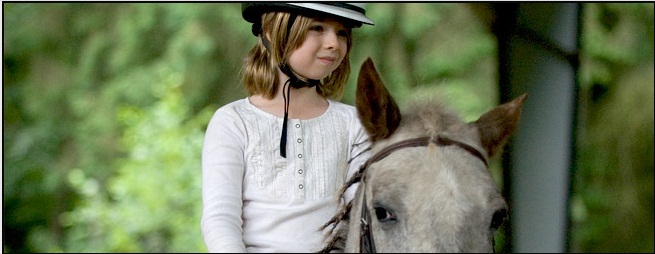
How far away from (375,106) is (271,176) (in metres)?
Result: 0.37

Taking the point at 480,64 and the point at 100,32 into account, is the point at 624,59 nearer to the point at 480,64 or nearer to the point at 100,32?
the point at 480,64

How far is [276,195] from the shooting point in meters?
2.15

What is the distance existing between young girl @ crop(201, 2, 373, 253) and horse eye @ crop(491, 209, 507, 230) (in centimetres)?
49

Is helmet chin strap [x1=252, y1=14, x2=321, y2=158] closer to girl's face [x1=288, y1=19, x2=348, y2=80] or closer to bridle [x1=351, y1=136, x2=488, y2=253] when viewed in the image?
girl's face [x1=288, y1=19, x2=348, y2=80]

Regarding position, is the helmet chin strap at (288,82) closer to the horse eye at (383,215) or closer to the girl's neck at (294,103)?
the girl's neck at (294,103)

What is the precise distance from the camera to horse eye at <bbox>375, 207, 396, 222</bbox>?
179cm

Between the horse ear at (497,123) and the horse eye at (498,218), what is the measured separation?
0.22m

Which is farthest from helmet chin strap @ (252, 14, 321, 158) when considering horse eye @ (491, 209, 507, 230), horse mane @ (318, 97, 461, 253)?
horse eye @ (491, 209, 507, 230)

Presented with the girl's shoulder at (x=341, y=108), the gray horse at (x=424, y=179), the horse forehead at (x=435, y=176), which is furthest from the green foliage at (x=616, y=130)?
the horse forehead at (x=435, y=176)

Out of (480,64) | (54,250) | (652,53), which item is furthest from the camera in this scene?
(54,250)

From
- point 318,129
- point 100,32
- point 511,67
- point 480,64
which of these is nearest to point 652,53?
point 480,64

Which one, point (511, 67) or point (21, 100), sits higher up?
point (21, 100)

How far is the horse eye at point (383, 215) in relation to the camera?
5.86ft

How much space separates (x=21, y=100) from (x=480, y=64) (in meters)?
4.57
